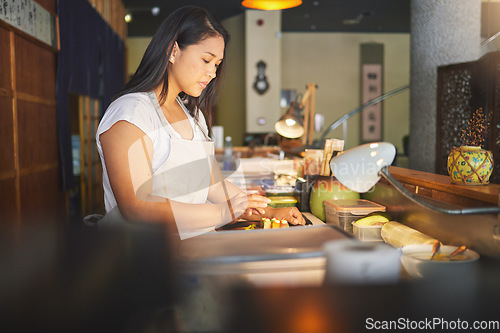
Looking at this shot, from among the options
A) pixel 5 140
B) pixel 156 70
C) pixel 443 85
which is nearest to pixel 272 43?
pixel 443 85

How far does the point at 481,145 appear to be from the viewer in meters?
1.52

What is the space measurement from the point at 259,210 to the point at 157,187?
14.8 inches

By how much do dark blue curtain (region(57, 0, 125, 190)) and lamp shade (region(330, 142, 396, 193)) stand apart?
424 cm

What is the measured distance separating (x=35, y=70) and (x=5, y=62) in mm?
650

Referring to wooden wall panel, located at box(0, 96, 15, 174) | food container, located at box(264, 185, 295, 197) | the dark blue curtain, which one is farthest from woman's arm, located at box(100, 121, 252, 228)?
the dark blue curtain

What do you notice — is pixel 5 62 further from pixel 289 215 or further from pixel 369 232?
pixel 369 232

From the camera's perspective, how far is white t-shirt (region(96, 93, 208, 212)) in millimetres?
1331

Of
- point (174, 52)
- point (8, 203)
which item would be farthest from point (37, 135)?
point (174, 52)

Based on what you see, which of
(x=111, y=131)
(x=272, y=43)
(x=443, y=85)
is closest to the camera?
(x=111, y=131)

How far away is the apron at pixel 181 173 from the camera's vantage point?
149cm

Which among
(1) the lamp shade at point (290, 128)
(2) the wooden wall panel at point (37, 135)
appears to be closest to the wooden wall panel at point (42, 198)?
(2) the wooden wall panel at point (37, 135)

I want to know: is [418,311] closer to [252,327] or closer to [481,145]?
[252,327]

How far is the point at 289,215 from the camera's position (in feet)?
5.64

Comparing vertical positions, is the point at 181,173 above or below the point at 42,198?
above
